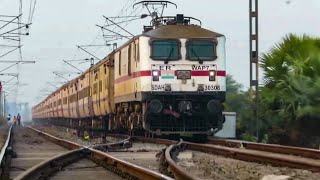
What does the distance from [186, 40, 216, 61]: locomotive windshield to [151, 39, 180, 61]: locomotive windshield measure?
1.30 feet

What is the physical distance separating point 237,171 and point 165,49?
862cm

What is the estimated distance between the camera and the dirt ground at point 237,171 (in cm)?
941

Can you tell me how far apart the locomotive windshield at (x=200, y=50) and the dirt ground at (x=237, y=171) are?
6.23m

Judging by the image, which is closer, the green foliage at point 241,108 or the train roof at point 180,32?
the train roof at point 180,32

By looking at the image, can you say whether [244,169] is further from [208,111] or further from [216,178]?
[208,111]

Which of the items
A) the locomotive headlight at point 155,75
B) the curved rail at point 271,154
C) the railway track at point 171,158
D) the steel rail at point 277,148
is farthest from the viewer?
the locomotive headlight at point 155,75

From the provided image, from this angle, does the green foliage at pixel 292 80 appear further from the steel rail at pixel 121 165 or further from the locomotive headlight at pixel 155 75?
the steel rail at pixel 121 165

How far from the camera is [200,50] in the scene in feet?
61.8

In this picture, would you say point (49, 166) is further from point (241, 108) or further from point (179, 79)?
point (241, 108)

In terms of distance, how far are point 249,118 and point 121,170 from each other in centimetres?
Answer: 1379

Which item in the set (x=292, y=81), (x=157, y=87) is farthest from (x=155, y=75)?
(x=292, y=81)

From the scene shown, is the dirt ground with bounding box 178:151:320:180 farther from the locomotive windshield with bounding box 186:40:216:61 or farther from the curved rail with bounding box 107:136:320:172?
the locomotive windshield with bounding box 186:40:216:61

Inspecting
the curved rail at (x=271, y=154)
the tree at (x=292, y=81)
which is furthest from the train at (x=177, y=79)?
the tree at (x=292, y=81)

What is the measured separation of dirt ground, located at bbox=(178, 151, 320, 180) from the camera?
30.9 ft
